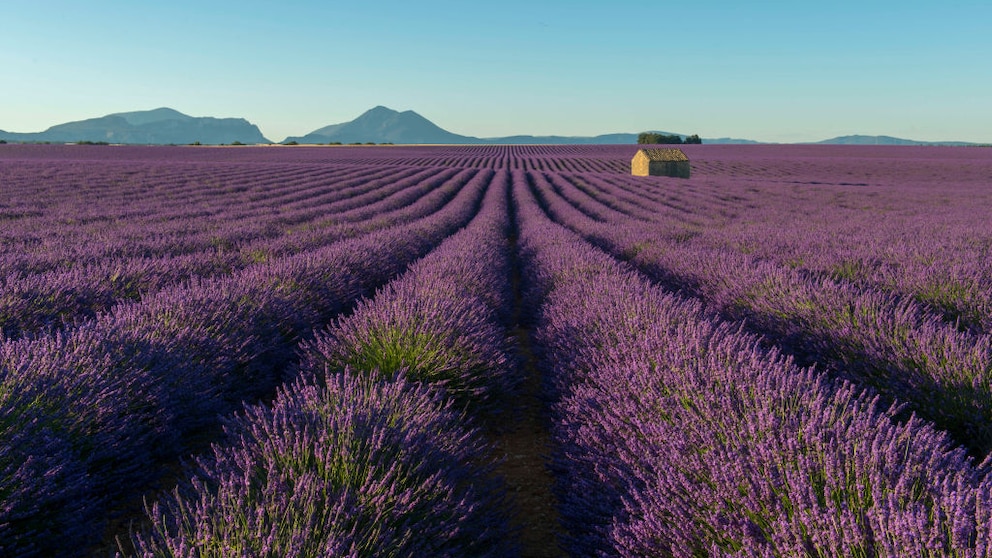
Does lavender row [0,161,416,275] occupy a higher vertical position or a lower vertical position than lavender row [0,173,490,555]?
lower

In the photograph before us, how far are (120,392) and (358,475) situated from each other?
4.37 ft

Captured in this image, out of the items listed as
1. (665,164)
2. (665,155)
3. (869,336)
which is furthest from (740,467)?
(665,155)

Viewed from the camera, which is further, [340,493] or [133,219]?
[133,219]

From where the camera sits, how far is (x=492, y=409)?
3.10 m

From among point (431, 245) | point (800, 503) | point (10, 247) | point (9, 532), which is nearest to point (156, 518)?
point (9, 532)

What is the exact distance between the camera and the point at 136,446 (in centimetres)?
228

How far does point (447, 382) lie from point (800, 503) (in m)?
1.97

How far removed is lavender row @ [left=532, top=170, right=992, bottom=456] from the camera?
8.24 feet

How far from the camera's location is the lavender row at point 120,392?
174 cm

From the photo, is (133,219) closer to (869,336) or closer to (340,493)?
(340,493)

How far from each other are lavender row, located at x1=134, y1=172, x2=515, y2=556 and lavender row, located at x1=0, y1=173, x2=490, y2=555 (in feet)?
1.01

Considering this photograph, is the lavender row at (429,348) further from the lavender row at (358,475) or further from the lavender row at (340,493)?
the lavender row at (340,493)

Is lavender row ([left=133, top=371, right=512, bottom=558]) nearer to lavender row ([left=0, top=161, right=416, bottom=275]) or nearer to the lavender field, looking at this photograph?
the lavender field

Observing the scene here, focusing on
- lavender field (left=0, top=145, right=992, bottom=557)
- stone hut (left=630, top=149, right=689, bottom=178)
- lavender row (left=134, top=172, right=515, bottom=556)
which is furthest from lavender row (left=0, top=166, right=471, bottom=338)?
stone hut (left=630, top=149, right=689, bottom=178)
